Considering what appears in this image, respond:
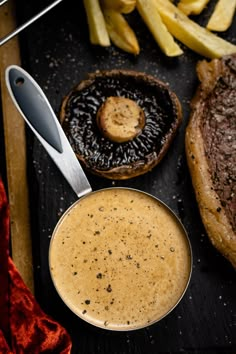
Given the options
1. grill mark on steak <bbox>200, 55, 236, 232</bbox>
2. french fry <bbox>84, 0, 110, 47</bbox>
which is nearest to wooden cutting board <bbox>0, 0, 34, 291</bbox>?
french fry <bbox>84, 0, 110, 47</bbox>

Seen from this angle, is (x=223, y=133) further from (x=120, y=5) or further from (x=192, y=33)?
(x=120, y=5)

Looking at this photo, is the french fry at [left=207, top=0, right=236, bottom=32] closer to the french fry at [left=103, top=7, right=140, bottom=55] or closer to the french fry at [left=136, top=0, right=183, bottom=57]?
the french fry at [left=136, top=0, right=183, bottom=57]

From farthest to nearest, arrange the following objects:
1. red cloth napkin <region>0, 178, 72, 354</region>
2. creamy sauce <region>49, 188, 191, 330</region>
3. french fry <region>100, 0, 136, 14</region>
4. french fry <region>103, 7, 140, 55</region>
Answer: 1. french fry <region>103, 7, 140, 55</region>
2. french fry <region>100, 0, 136, 14</region>
3. red cloth napkin <region>0, 178, 72, 354</region>
4. creamy sauce <region>49, 188, 191, 330</region>

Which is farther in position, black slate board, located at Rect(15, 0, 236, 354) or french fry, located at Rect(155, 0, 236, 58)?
french fry, located at Rect(155, 0, 236, 58)

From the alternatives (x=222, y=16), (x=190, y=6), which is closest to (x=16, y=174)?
(x=190, y=6)

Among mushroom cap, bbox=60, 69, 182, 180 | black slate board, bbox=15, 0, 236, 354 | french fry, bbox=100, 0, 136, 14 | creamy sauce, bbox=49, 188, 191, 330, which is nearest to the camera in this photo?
creamy sauce, bbox=49, 188, 191, 330

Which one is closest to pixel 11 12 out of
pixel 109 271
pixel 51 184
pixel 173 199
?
Result: pixel 51 184

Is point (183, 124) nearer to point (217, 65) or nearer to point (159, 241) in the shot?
point (217, 65)

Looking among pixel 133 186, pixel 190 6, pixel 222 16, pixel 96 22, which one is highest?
pixel 96 22
